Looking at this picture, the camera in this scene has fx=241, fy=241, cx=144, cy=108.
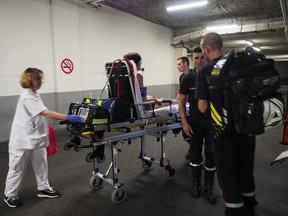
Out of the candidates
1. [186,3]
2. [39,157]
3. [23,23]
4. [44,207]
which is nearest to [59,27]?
[23,23]

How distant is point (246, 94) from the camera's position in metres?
1.53

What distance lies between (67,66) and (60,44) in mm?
540

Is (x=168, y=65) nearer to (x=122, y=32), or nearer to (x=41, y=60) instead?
(x=122, y=32)

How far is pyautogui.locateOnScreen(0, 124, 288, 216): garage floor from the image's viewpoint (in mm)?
2342

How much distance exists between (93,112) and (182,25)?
870 centimetres

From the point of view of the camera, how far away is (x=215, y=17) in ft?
28.3

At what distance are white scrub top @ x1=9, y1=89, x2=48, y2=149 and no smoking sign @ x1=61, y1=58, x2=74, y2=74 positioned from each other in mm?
3689

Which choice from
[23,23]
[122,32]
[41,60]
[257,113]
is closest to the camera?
[257,113]

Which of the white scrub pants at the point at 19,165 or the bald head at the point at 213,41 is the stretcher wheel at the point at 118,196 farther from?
the bald head at the point at 213,41

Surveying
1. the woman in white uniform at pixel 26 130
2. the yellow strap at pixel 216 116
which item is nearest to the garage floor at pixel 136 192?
the woman in white uniform at pixel 26 130

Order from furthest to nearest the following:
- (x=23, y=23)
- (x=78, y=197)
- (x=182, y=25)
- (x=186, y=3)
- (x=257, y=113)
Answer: (x=182, y=25) → (x=186, y=3) → (x=23, y=23) → (x=78, y=197) → (x=257, y=113)

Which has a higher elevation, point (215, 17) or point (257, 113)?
point (215, 17)

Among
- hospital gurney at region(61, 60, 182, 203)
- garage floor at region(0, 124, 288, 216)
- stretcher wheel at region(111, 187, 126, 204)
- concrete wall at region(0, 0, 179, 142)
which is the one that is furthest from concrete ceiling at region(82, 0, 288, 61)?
stretcher wheel at region(111, 187, 126, 204)

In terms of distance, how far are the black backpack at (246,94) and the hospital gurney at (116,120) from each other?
39.8 inches
